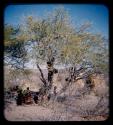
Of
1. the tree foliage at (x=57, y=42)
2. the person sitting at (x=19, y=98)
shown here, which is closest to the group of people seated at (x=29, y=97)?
the person sitting at (x=19, y=98)

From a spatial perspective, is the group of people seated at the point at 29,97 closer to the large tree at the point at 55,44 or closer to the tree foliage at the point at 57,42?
the large tree at the point at 55,44

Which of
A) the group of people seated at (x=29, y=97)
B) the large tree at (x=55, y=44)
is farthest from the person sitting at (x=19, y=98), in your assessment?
the large tree at (x=55, y=44)

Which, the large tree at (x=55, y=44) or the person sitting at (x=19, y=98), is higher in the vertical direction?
the large tree at (x=55, y=44)

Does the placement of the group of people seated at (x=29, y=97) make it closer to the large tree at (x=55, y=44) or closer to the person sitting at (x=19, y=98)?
the person sitting at (x=19, y=98)

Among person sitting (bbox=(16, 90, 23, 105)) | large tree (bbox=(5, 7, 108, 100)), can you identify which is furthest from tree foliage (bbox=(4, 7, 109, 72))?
person sitting (bbox=(16, 90, 23, 105))

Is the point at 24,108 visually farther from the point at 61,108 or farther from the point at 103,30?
the point at 103,30

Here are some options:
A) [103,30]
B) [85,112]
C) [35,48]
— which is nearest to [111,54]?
[103,30]

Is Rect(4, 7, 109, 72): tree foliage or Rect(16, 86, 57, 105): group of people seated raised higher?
Rect(4, 7, 109, 72): tree foliage

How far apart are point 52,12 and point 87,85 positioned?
826 millimetres

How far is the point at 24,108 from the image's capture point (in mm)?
2258

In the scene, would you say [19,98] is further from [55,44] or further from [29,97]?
[55,44]

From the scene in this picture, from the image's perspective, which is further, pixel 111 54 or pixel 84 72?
pixel 84 72

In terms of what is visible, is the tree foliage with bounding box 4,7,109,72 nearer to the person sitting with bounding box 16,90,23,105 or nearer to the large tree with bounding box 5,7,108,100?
the large tree with bounding box 5,7,108,100

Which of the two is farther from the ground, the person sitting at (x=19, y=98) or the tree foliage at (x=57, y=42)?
the tree foliage at (x=57, y=42)
